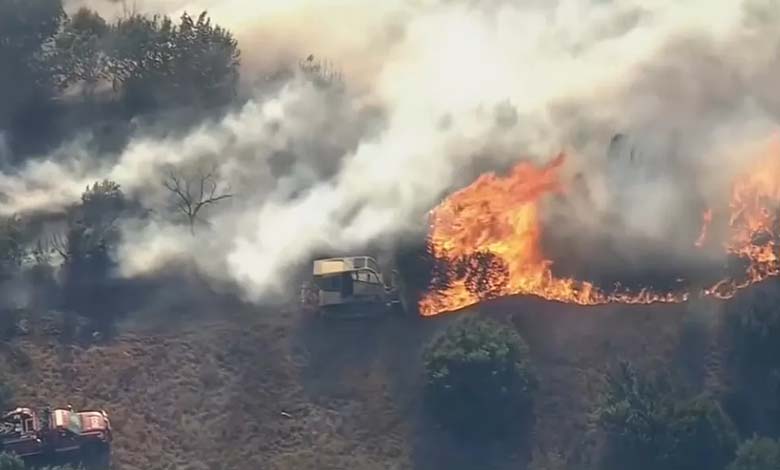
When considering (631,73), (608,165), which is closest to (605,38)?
(631,73)

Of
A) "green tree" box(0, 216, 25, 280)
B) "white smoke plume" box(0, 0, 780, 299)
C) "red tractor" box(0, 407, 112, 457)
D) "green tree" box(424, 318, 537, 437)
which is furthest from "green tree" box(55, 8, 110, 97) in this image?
"green tree" box(424, 318, 537, 437)

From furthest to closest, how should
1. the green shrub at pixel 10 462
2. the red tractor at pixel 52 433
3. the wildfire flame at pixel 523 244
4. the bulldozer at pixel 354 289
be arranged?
the wildfire flame at pixel 523 244, the bulldozer at pixel 354 289, the red tractor at pixel 52 433, the green shrub at pixel 10 462

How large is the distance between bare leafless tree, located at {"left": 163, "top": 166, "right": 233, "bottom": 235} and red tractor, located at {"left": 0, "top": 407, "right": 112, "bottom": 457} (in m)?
12.5

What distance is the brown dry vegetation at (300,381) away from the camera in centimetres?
6656

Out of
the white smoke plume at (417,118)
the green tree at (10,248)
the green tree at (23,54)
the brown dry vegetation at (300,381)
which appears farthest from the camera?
the green tree at (23,54)

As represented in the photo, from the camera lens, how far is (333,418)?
67688 millimetres

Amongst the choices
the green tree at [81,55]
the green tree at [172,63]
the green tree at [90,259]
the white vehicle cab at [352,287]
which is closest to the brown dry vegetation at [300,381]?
the white vehicle cab at [352,287]

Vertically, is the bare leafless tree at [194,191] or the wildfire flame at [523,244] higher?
the bare leafless tree at [194,191]

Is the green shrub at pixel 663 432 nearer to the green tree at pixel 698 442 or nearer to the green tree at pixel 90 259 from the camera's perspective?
the green tree at pixel 698 442

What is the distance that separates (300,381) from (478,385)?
7641 mm

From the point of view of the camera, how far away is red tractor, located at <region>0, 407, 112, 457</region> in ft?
213

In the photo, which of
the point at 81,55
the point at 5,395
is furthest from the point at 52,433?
the point at 81,55

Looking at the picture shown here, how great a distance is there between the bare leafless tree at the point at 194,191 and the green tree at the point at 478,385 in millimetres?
14419

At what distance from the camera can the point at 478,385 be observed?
220ft
